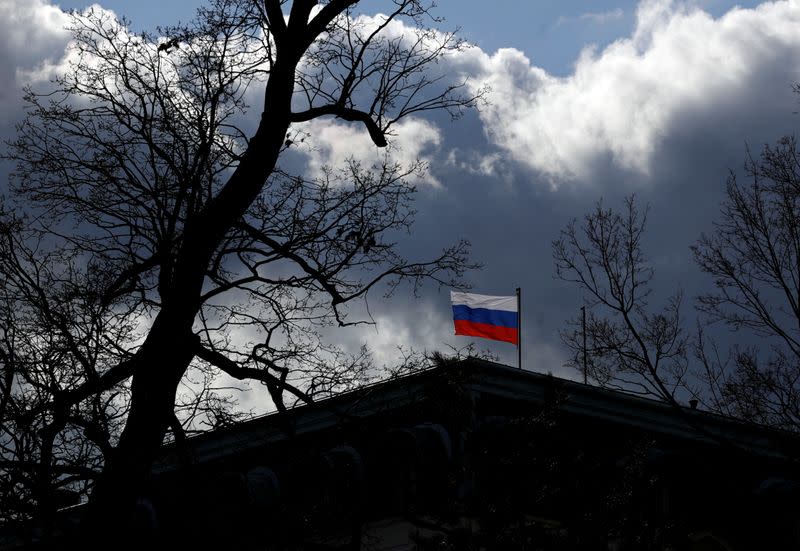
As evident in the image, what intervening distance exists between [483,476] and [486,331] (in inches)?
313

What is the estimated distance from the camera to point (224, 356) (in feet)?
44.0

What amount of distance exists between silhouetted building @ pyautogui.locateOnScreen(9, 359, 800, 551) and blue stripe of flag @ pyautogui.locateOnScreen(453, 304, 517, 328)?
388 centimetres

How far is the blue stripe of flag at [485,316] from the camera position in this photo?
20781 mm

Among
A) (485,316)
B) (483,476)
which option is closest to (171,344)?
(483,476)

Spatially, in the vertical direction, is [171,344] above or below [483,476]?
above

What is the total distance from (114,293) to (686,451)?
9.78 metres

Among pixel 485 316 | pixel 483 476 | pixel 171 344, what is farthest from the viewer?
pixel 485 316

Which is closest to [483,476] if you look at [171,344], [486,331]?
[171,344]

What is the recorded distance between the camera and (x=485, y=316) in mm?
20844

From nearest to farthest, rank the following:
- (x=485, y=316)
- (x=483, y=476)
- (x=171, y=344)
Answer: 1. (x=171, y=344)
2. (x=483, y=476)
3. (x=485, y=316)

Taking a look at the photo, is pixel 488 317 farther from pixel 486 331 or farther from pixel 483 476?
pixel 483 476

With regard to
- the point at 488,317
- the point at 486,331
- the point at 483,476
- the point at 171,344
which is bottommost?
the point at 483,476

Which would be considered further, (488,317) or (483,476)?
(488,317)

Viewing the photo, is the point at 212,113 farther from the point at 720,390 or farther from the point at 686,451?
the point at 720,390
